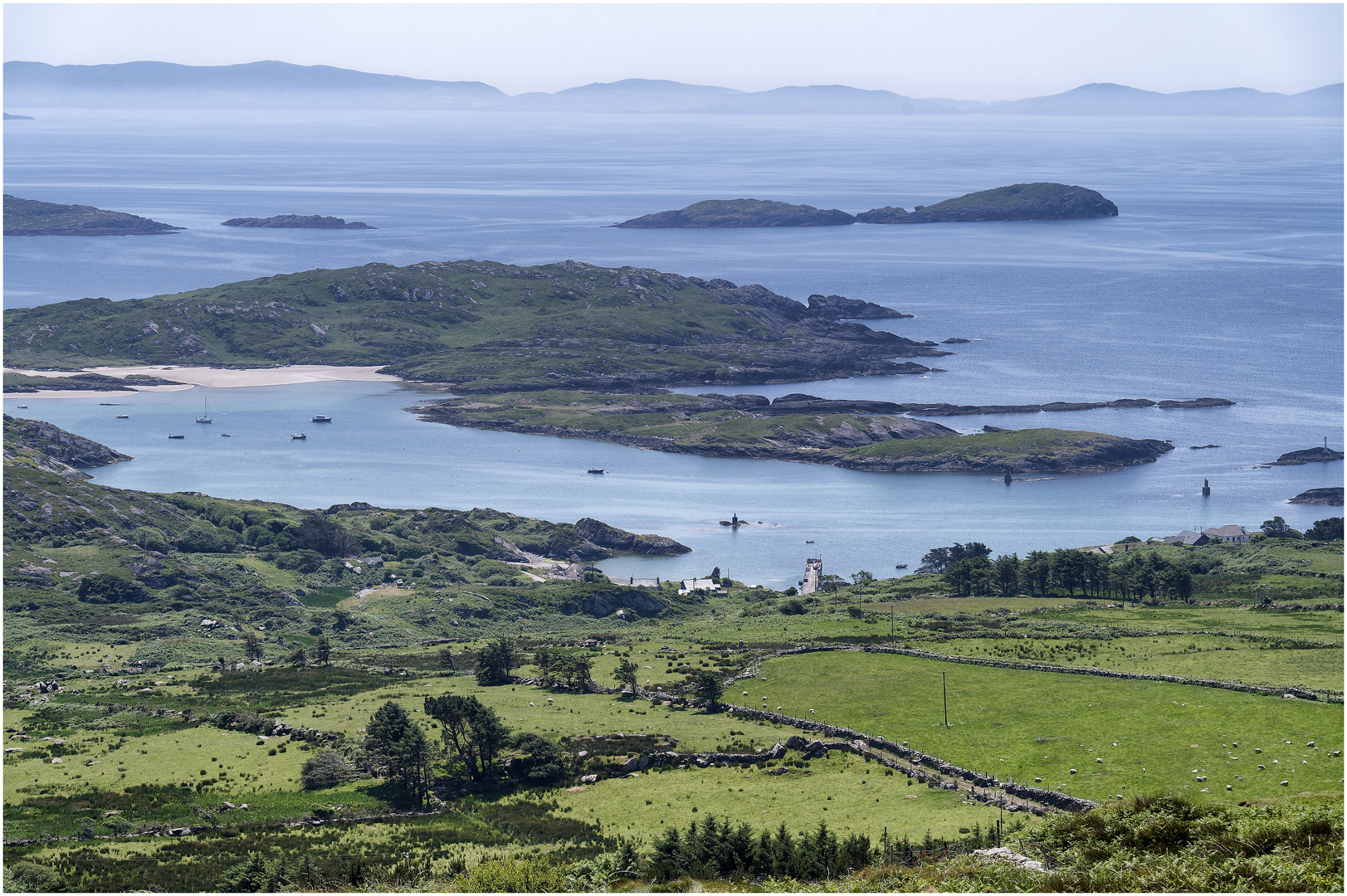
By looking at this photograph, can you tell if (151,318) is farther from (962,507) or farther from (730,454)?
(962,507)

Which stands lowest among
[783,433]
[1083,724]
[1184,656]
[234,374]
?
[1083,724]

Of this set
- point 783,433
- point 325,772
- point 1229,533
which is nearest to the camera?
point 325,772

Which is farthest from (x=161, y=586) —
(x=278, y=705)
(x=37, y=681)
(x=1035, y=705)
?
(x=1035, y=705)

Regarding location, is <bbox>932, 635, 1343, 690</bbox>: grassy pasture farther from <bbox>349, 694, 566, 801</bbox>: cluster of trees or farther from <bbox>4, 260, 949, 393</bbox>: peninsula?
<bbox>4, 260, 949, 393</bbox>: peninsula

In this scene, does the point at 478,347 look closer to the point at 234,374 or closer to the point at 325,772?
the point at 234,374

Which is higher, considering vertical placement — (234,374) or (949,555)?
(234,374)

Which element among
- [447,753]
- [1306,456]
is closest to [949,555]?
[1306,456]

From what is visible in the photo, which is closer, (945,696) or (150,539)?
(945,696)

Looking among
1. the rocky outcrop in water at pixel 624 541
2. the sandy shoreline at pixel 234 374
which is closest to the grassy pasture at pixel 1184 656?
the rocky outcrop in water at pixel 624 541
